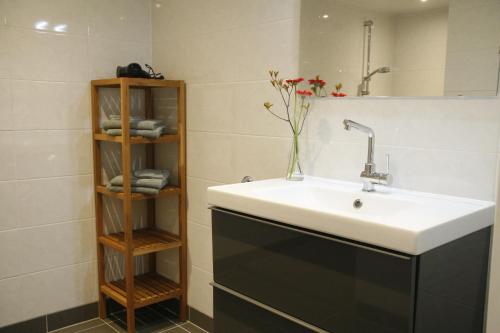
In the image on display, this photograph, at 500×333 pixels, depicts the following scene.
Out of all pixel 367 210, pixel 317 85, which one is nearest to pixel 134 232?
pixel 317 85

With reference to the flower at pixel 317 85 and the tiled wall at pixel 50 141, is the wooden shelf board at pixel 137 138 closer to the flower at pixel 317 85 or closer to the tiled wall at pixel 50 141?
the tiled wall at pixel 50 141

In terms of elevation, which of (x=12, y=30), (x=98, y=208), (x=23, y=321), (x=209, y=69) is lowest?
(x=23, y=321)

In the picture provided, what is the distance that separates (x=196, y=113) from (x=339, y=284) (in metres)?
1.46

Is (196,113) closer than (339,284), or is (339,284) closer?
(339,284)

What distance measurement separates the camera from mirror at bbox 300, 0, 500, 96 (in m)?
1.47

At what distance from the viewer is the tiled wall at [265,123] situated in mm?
1537

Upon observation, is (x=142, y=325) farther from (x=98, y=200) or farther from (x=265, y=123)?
(x=265, y=123)

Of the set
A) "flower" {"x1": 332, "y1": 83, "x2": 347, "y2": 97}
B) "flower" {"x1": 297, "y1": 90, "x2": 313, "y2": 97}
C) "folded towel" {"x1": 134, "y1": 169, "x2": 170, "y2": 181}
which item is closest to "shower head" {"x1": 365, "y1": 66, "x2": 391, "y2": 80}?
"flower" {"x1": 332, "y1": 83, "x2": 347, "y2": 97}

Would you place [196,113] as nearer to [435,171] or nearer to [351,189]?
[351,189]

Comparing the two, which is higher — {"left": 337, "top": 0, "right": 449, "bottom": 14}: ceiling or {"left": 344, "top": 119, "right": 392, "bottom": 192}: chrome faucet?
{"left": 337, "top": 0, "right": 449, "bottom": 14}: ceiling

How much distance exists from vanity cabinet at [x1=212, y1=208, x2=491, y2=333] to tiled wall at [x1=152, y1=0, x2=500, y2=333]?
13 cm

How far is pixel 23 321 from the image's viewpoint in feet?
8.05

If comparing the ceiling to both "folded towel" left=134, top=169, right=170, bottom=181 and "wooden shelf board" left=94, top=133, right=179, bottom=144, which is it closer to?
"wooden shelf board" left=94, top=133, right=179, bottom=144

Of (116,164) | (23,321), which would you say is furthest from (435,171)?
(23,321)
